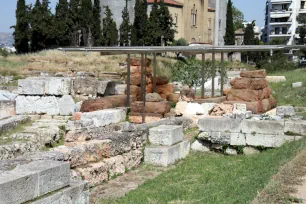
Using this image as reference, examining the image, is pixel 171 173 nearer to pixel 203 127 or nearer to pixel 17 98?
pixel 203 127

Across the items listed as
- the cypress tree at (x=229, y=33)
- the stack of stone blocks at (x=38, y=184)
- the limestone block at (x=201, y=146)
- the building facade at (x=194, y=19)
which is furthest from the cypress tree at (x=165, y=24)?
→ the stack of stone blocks at (x=38, y=184)

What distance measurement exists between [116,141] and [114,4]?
54.7m

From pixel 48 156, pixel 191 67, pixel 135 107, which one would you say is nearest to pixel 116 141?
pixel 48 156

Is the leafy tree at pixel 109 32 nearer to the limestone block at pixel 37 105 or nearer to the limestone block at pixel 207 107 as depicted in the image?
the limestone block at pixel 37 105

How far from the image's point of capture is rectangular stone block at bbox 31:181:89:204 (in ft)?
17.7

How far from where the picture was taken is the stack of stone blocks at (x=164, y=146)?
9.29m

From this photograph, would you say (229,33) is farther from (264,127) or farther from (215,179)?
(215,179)

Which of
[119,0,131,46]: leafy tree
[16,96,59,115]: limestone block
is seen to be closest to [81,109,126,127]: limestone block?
[16,96,59,115]: limestone block

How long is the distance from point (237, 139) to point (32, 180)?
6259 millimetres

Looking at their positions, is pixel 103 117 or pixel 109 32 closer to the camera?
pixel 103 117

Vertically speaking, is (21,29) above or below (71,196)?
above

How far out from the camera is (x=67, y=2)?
52.5m

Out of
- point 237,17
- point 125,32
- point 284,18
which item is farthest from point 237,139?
point 237,17

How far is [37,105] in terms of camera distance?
1466 centimetres
